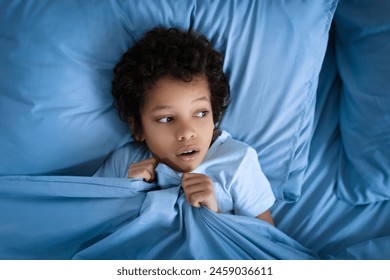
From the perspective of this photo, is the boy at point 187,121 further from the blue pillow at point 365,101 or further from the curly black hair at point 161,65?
the blue pillow at point 365,101

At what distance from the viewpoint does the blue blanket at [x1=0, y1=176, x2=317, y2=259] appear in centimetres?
90

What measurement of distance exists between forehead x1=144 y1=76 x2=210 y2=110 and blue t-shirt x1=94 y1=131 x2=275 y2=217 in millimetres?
138

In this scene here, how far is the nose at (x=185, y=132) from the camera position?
91 cm

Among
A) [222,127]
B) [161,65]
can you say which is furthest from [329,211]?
[161,65]

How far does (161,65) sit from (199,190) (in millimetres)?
295

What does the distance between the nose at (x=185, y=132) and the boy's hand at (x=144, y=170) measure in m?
0.12

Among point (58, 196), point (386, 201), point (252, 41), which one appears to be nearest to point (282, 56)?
point (252, 41)

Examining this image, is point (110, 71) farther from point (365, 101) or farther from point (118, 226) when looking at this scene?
point (365, 101)

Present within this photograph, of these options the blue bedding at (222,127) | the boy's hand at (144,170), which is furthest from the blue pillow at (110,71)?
the boy's hand at (144,170)

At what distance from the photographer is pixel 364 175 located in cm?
105

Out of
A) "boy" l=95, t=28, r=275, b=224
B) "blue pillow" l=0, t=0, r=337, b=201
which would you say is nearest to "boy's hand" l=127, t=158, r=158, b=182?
"boy" l=95, t=28, r=275, b=224

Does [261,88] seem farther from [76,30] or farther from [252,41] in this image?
[76,30]

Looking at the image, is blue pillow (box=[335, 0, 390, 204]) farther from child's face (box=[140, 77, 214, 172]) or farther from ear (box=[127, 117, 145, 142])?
ear (box=[127, 117, 145, 142])

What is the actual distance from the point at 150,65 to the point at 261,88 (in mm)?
280
